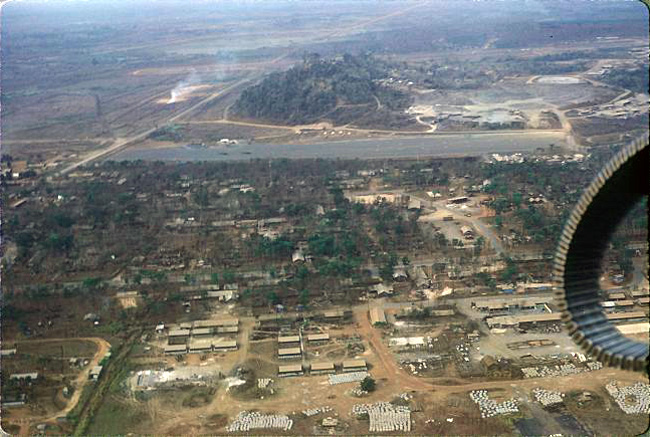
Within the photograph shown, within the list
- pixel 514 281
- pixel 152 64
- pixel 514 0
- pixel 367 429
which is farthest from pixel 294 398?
pixel 514 0

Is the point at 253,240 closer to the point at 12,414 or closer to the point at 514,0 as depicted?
the point at 12,414

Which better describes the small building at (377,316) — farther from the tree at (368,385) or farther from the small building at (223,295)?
the small building at (223,295)

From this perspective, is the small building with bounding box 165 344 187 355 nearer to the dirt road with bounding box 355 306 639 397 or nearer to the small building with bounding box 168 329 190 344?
the small building with bounding box 168 329 190 344

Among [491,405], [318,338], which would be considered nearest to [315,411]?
[318,338]

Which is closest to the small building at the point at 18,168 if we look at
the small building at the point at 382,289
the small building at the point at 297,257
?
the small building at the point at 297,257

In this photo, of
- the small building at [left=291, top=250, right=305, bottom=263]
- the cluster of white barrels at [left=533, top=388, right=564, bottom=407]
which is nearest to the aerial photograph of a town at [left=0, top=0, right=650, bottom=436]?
the cluster of white barrels at [left=533, top=388, right=564, bottom=407]

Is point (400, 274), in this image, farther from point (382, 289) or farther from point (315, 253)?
point (315, 253)
